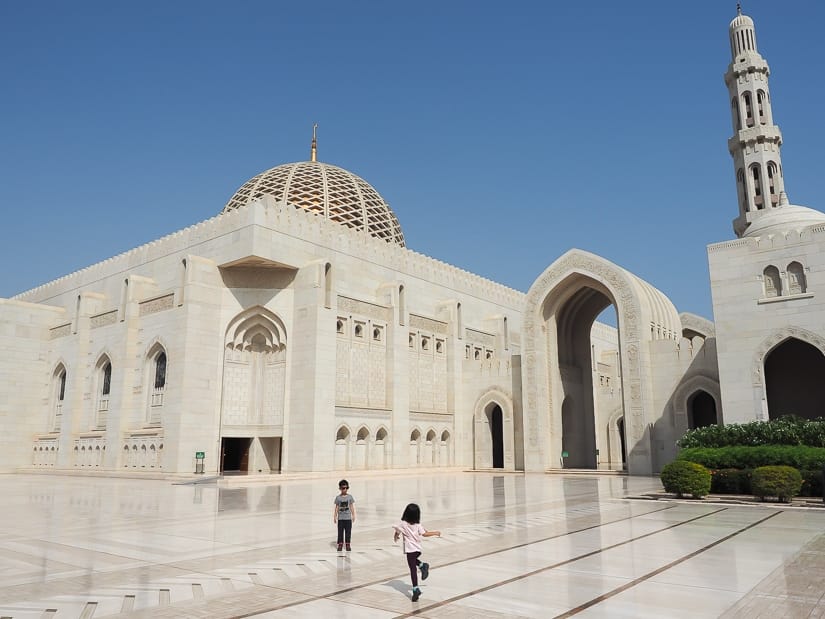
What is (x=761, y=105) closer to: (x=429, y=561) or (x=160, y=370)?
(x=160, y=370)

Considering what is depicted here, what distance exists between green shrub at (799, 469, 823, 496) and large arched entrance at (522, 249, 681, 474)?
29.3 feet

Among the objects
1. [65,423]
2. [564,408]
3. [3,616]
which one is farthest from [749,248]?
[65,423]

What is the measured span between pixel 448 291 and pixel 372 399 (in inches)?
318

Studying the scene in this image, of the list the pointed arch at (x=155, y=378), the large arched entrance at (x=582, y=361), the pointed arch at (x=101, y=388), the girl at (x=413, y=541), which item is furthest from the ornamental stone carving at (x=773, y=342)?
the pointed arch at (x=101, y=388)

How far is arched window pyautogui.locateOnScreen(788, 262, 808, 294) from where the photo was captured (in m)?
18.0

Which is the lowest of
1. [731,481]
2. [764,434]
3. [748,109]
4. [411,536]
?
[731,481]

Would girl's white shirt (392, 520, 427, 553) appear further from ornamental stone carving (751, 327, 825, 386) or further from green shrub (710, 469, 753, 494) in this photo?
ornamental stone carving (751, 327, 825, 386)

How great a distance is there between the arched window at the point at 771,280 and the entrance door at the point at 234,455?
1849 cm

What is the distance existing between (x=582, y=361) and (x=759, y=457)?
52.1 ft

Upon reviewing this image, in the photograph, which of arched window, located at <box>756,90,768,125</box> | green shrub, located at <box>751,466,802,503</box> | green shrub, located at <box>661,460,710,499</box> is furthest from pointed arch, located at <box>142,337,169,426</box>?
arched window, located at <box>756,90,768,125</box>

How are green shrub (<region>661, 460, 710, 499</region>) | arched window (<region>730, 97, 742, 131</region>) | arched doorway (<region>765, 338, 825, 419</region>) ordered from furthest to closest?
arched window (<region>730, 97, 742, 131</region>) < arched doorway (<region>765, 338, 825, 419</region>) < green shrub (<region>661, 460, 710, 499</region>)

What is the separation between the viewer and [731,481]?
13.8 m

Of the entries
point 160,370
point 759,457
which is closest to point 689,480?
point 759,457

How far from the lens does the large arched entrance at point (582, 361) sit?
22625 mm
